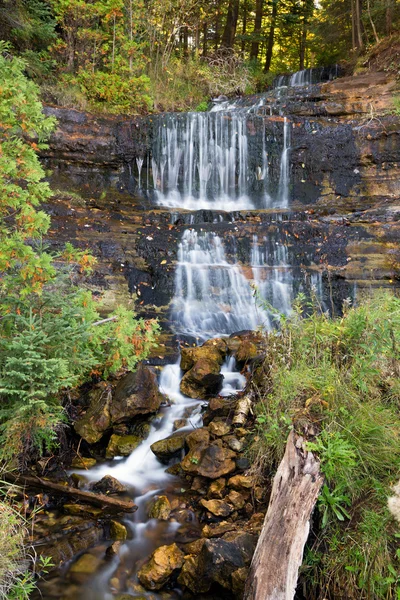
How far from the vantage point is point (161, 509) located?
3.85 m

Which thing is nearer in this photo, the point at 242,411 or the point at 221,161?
the point at 242,411

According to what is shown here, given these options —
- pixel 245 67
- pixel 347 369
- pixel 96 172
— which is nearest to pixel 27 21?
pixel 96 172

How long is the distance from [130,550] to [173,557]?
0.46m

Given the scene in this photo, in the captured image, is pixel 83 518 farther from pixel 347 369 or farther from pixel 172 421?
pixel 347 369

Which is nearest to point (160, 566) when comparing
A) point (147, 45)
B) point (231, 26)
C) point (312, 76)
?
point (147, 45)

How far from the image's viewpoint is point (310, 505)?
104 inches

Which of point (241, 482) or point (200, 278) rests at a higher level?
point (200, 278)

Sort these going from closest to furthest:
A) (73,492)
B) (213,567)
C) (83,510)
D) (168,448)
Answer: (213,567), (83,510), (73,492), (168,448)

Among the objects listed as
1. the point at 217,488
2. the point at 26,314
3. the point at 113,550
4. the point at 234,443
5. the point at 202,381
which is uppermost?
the point at 26,314

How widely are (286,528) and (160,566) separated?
3.86 ft

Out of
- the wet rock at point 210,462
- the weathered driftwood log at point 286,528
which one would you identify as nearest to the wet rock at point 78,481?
the wet rock at point 210,462

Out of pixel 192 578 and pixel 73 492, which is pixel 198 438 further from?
pixel 192 578

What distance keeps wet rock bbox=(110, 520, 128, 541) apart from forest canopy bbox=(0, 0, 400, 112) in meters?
11.2

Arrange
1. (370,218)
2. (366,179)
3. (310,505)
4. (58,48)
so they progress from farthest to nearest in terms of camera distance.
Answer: (58,48) < (366,179) < (370,218) < (310,505)
